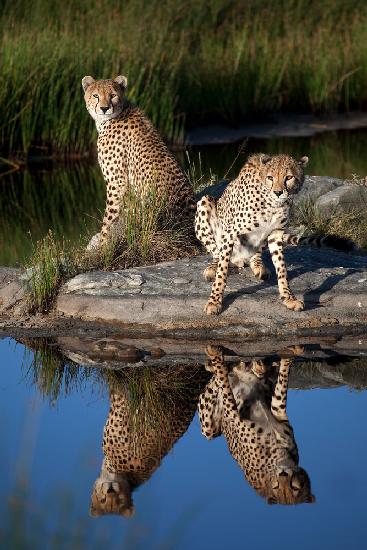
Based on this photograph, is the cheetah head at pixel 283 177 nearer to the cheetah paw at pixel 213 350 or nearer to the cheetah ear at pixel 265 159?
the cheetah ear at pixel 265 159

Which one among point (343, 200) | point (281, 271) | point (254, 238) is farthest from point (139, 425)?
point (343, 200)

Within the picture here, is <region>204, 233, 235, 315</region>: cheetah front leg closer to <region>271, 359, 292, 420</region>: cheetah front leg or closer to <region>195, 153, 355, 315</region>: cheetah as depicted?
<region>195, 153, 355, 315</region>: cheetah

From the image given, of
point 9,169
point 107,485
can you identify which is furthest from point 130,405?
point 9,169

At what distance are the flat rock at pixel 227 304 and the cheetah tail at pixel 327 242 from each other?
50 centimetres

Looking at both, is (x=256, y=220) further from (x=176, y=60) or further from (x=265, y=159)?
(x=176, y=60)

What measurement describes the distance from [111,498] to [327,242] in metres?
3.67

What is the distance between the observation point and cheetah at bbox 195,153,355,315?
7.88m

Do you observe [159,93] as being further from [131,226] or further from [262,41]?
[131,226]

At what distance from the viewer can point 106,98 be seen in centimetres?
980

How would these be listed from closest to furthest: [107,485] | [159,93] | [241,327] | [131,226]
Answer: [107,485] → [241,327] → [131,226] → [159,93]

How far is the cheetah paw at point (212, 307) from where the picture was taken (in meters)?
8.27

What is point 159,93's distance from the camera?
1673 cm

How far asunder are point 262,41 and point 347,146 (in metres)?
2.48

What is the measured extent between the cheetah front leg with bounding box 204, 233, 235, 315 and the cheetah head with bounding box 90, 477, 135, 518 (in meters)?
2.07
